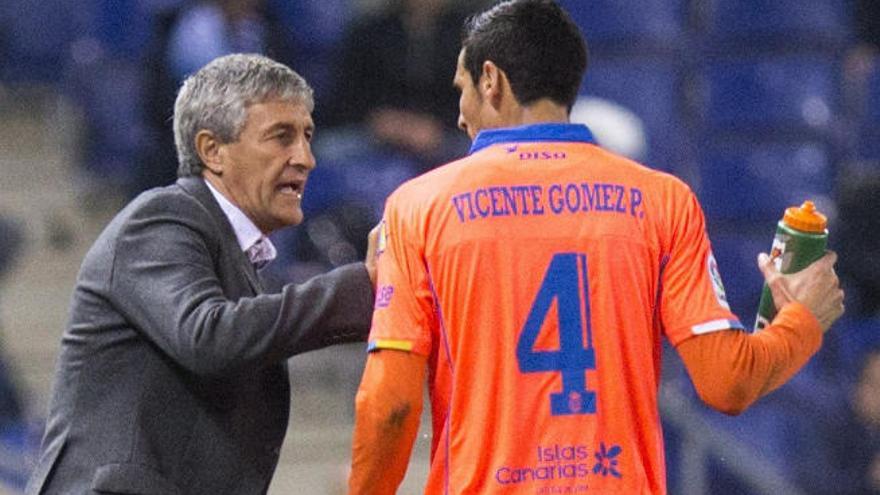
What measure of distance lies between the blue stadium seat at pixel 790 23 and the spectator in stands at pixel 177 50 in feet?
7.48

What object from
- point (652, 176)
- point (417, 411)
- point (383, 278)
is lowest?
point (417, 411)

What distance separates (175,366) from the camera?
11.8 ft

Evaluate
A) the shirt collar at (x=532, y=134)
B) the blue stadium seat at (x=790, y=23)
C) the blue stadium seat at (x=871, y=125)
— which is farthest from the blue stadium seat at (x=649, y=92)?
the shirt collar at (x=532, y=134)

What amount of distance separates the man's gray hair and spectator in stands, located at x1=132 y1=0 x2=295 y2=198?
3.22m

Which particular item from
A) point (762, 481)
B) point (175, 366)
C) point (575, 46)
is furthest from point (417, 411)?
point (762, 481)

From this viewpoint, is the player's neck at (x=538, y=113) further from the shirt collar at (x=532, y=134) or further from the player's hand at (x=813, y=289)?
the player's hand at (x=813, y=289)

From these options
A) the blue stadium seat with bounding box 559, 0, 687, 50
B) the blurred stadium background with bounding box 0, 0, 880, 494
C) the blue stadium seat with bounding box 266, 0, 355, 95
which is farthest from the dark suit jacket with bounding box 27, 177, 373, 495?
the blue stadium seat with bounding box 559, 0, 687, 50

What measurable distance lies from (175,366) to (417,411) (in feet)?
1.72

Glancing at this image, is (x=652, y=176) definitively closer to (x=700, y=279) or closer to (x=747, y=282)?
(x=700, y=279)

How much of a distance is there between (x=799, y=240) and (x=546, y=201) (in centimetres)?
52

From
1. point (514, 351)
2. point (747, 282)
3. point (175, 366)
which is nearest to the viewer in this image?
point (514, 351)

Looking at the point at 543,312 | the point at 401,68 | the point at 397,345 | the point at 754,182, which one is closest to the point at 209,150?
the point at 397,345

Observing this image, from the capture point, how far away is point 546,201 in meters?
3.39

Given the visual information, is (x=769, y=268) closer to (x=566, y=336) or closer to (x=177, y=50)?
(x=566, y=336)
